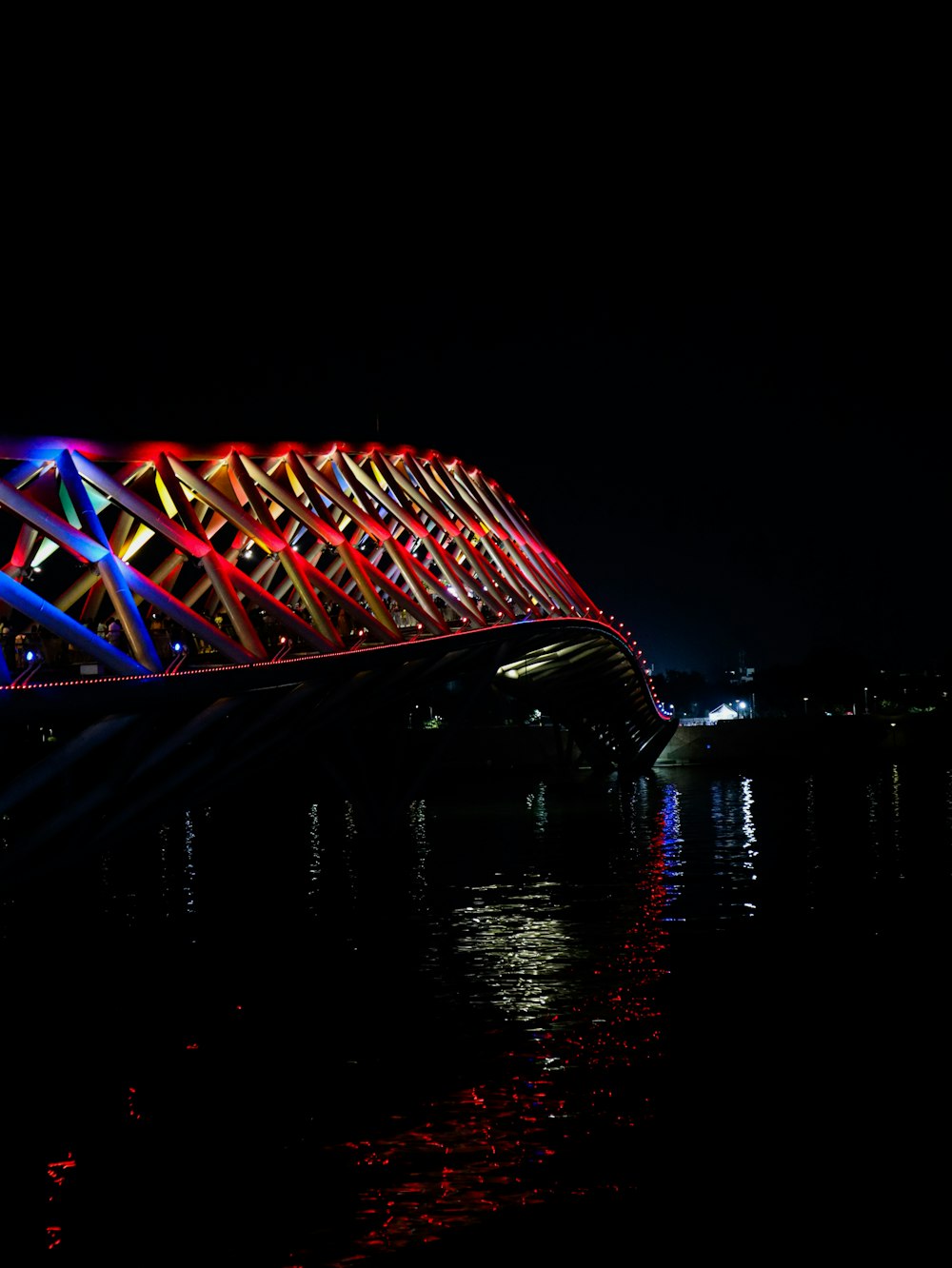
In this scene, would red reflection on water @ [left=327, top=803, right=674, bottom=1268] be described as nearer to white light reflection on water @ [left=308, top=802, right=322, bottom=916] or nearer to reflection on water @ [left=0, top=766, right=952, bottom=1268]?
reflection on water @ [left=0, top=766, right=952, bottom=1268]

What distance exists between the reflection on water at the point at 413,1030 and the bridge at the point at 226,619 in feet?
8.79

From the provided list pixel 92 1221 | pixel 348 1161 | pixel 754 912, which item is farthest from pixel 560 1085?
pixel 754 912

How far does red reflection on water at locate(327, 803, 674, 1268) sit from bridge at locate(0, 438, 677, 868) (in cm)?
792

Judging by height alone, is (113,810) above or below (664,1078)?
above

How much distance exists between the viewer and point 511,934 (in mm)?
27734

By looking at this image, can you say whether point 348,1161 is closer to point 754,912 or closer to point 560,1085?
point 560,1085

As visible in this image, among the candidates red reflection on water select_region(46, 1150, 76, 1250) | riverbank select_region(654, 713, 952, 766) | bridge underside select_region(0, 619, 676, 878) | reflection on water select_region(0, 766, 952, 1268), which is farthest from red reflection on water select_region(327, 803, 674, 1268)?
riverbank select_region(654, 713, 952, 766)

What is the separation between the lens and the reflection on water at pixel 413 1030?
40.9 feet

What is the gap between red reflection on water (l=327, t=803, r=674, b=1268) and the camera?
1189cm

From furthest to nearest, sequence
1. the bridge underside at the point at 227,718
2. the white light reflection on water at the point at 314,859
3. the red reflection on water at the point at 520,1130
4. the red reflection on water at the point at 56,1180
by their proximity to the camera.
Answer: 1. the white light reflection on water at the point at 314,859
2. the bridge underside at the point at 227,718
3. the red reflection on water at the point at 520,1130
4. the red reflection on water at the point at 56,1180

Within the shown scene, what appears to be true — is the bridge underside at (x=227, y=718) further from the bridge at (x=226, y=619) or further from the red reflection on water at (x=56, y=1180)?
the red reflection on water at (x=56, y=1180)

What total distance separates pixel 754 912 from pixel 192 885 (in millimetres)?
16895

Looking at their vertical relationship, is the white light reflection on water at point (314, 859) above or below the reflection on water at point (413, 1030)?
below

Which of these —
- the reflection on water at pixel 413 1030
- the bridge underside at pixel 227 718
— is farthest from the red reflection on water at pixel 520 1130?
the bridge underside at pixel 227 718
